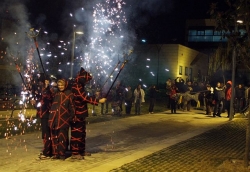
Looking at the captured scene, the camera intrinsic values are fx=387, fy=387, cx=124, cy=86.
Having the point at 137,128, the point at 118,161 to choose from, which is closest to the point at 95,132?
the point at 137,128

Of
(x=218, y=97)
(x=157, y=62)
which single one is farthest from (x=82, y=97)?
(x=157, y=62)

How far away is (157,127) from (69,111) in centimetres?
724

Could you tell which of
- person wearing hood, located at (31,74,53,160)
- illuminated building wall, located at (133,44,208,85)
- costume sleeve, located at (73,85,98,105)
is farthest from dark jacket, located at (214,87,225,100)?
illuminated building wall, located at (133,44,208,85)

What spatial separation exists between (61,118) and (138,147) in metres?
3.06

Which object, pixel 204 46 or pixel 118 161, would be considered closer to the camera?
pixel 118 161

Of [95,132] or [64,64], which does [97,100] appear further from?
[64,64]

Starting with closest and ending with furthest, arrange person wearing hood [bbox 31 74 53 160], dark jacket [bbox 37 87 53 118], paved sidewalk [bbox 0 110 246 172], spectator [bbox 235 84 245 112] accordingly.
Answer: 1. paved sidewalk [bbox 0 110 246 172]
2. person wearing hood [bbox 31 74 53 160]
3. dark jacket [bbox 37 87 53 118]
4. spectator [bbox 235 84 245 112]

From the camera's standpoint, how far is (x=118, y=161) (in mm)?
8516

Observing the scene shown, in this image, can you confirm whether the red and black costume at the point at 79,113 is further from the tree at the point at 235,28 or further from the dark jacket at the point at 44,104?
the tree at the point at 235,28

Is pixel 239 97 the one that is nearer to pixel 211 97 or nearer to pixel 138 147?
pixel 211 97

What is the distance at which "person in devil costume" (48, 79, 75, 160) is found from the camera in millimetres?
8242

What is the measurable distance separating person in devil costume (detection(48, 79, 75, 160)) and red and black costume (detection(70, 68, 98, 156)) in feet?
0.47

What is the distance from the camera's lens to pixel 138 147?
10.6 metres

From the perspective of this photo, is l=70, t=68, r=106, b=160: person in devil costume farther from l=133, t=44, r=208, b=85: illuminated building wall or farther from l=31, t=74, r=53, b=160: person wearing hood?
l=133, t=44, r=208, b=85: illuminated building wall
